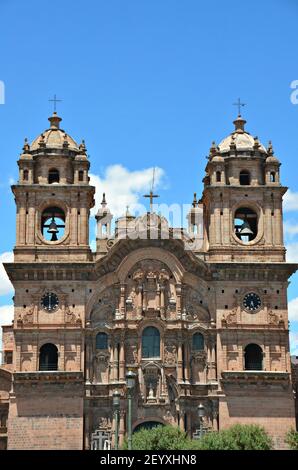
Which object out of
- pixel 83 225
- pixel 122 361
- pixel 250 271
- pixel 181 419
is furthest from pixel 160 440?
pixel 83 225

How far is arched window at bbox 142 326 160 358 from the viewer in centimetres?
5366

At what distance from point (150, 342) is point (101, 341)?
2.53 meters

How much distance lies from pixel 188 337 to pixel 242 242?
19.2 ft

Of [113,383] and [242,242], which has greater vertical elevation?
[242,242]

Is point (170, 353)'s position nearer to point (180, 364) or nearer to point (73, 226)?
point (180, 364)

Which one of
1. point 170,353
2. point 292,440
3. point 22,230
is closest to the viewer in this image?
point 292,440

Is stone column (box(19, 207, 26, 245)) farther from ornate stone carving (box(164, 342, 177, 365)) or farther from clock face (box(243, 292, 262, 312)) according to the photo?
clock face (box(243, 292, 262, 312))

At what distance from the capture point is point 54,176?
5616 centimetres

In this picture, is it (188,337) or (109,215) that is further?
(109,215)

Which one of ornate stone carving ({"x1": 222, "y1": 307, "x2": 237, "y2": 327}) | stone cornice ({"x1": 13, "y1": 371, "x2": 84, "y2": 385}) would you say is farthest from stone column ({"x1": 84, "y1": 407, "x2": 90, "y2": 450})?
ornate stone carving ({"x1": 222, "y1": 307, "x2": 237, "y2": 327})
